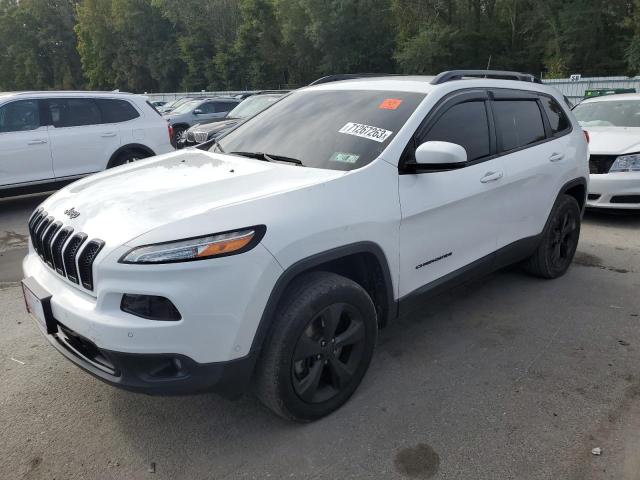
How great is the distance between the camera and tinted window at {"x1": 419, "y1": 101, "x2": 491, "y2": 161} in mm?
3361

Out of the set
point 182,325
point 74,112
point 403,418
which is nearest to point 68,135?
point 74,112

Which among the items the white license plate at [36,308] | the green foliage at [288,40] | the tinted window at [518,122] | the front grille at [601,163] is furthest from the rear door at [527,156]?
the green foliage at [288,40]

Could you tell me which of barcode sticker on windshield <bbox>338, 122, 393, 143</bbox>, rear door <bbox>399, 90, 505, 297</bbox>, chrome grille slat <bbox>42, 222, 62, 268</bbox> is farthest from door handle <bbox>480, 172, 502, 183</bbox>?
chrome grille slat <bbox>42, 222, 62, 268</bbox>

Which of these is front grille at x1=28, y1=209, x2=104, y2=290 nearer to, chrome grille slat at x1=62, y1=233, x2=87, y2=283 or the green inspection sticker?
chrome grille slat at x1=62, y1=233, x2=87, y2=283

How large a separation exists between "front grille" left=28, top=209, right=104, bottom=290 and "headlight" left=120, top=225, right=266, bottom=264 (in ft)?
0.77

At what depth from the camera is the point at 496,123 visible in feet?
12.6

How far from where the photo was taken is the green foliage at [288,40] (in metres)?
36.6

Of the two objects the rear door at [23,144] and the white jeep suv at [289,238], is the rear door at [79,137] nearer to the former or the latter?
the rear door at [23,144]

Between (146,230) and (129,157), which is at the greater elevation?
(146,230)

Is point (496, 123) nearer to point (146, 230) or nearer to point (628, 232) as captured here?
point (146, 230)

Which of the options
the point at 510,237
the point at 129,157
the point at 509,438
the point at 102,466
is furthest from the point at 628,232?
the point at 129,157

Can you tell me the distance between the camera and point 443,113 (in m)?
3.38

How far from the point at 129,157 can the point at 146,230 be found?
671 centimetres

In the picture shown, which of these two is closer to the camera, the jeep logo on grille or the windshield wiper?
the jeep logo on grille
